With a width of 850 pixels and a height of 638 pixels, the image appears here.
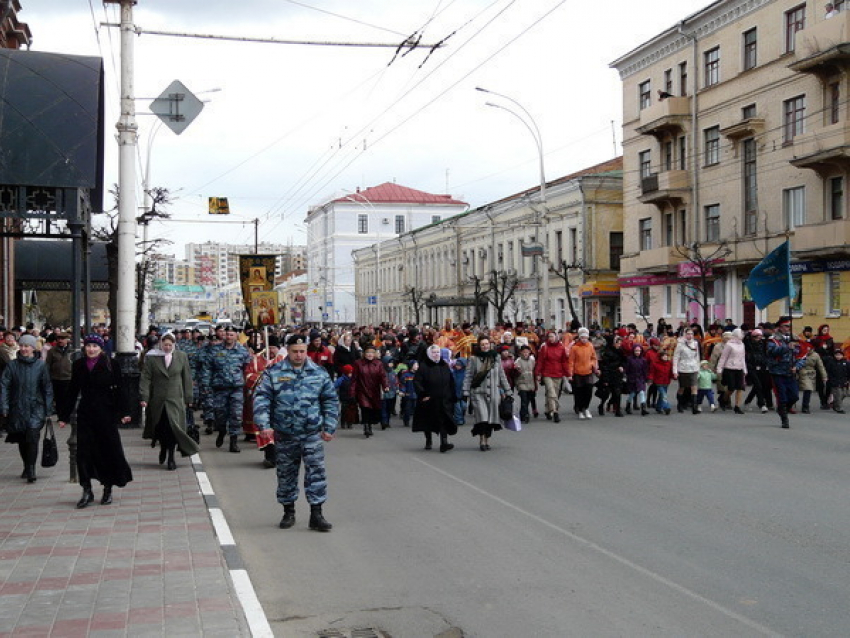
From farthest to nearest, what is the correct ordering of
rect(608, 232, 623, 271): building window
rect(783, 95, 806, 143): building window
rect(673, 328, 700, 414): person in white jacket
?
rect(608, 232, 623, 271): building window → rect(783, 95, 806, 143): building window → rect(673, 328, 700, 414): person in white jacket

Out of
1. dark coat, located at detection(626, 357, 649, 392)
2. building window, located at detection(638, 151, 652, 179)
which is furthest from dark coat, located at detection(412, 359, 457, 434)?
building window, located at detection(638, 151, 652, 179)

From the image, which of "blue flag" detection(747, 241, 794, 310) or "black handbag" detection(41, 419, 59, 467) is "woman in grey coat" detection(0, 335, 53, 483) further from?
"blue flag" detection(747, 241, 794, 310)

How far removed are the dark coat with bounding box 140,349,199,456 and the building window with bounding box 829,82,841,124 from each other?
2619 centimetres

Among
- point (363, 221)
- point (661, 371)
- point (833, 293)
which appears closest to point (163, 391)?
point (661, 371)

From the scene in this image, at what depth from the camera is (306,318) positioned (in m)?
121

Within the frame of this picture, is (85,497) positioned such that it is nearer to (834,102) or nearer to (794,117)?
(834,102)

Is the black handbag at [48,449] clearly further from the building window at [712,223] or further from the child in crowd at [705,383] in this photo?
the building window at [712,223]

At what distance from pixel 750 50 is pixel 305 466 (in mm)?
33599

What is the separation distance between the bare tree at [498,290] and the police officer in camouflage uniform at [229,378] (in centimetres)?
3701

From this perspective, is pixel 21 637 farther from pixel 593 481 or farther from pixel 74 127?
pixel 74 127

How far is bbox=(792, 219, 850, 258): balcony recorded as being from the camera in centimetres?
3106

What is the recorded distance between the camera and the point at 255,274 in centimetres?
2405

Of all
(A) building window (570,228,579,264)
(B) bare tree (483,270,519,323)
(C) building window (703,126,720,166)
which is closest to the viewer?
(C) building window (703,126,720,166)

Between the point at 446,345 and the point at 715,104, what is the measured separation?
79.3 feet
